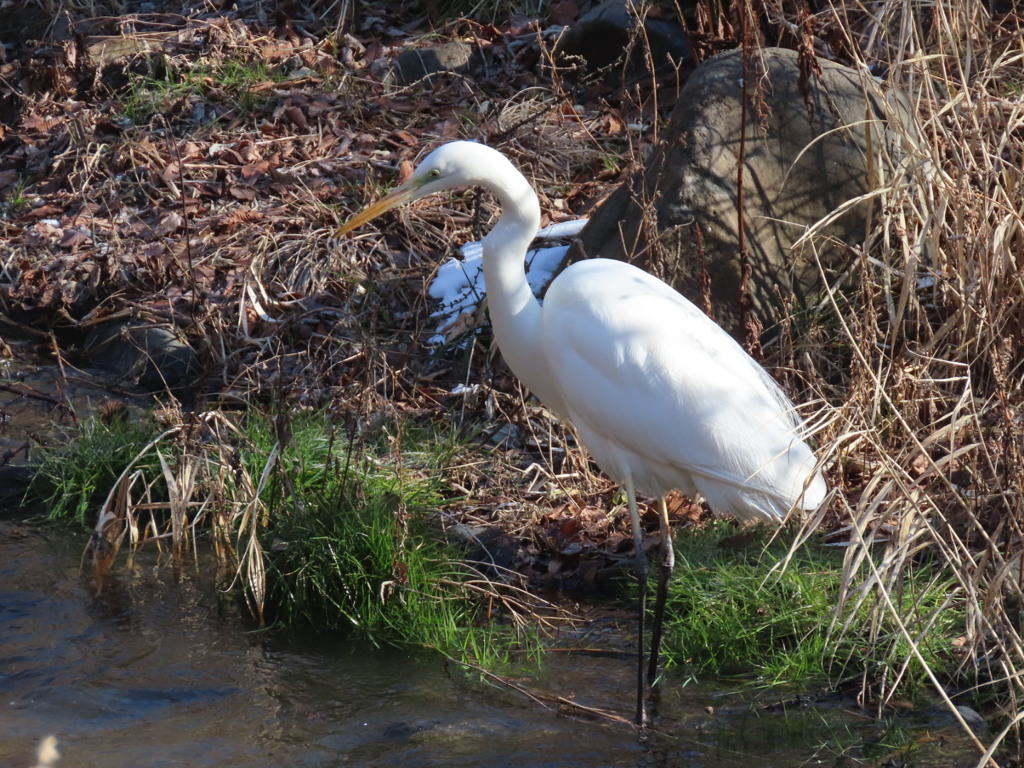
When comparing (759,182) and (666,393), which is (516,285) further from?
(759,182)

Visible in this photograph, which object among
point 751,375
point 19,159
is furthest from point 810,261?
point 19,159

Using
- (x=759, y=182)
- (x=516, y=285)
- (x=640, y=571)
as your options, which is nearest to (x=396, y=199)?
(x=516, y=285)

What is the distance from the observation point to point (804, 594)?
3793mm

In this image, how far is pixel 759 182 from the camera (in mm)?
5246

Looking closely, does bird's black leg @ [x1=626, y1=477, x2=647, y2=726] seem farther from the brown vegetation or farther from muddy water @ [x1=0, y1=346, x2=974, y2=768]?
the brown vegetation

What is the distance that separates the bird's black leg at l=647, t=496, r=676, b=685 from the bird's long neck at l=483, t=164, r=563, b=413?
0.62 metres

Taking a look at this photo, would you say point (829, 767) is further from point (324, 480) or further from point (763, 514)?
point (324, 480)

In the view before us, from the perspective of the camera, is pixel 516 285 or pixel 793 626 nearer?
pixel 793 626

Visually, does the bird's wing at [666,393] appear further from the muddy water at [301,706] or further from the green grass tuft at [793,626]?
the muddy water at [301,706]

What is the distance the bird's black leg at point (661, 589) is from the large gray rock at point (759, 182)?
5.03 ft

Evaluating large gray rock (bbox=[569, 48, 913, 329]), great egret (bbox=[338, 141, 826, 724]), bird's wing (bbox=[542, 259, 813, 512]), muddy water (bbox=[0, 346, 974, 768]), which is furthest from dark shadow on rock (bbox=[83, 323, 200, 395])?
bird's wing (bbox=[542, 259, 813, 512])

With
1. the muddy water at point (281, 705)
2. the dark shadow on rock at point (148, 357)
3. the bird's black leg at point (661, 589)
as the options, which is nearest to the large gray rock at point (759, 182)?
the bird's black leg at point (661, 589)

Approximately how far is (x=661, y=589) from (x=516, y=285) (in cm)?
114

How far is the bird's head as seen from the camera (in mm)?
3738
